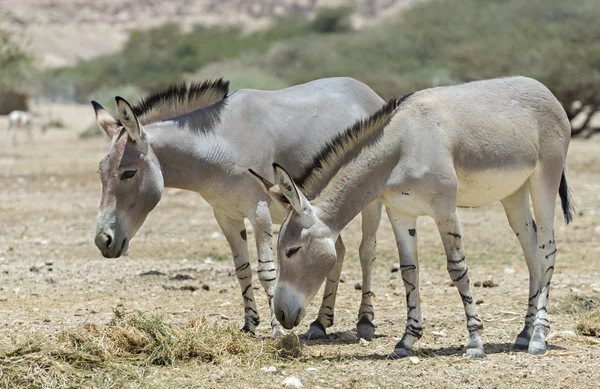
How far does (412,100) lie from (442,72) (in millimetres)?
35711

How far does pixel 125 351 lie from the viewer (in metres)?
6.98

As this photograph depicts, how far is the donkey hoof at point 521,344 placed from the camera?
25.0 feet

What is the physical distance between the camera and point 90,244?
44.8ft

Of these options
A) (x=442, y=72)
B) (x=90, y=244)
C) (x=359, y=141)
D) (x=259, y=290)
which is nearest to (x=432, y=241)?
(x=259, y=290)

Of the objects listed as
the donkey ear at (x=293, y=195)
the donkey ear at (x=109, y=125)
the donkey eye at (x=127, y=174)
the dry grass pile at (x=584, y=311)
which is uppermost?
the donkey ear at (x=109, y=125)

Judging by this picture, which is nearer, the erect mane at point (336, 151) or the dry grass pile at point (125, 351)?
the dry grass pile at point (125, 351)

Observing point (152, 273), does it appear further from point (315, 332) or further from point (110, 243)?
point (110, 243)

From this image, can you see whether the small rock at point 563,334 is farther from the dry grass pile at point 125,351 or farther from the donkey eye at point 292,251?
the donkey eye at point 292,251

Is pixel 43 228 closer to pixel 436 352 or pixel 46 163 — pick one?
pixel 436 352

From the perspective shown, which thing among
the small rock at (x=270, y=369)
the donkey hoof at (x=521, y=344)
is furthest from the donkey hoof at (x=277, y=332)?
the donkey hoof at (x=521, y=344)

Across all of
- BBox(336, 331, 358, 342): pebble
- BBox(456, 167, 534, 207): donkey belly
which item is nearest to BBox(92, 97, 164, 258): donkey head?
BBox(336, 331, 358, 342): pebble

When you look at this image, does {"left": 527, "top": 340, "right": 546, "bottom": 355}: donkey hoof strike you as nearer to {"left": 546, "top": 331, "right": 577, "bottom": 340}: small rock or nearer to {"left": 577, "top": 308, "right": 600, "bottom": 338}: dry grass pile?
{"left": 546, "top": 331, "right": 577, "bottom": 340}: small rock

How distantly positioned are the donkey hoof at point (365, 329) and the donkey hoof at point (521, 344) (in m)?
1.23

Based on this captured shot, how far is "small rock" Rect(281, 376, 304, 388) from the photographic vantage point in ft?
20.8
